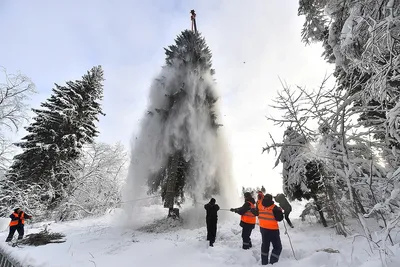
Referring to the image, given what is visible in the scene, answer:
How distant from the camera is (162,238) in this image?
8.91m

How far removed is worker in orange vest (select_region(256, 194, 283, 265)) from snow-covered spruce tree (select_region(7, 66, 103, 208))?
15.1 metres

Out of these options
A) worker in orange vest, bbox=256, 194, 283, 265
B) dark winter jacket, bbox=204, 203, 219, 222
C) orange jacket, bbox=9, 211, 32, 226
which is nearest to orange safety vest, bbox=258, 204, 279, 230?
worker in orange vest, bbox=256, 194, 283, 265

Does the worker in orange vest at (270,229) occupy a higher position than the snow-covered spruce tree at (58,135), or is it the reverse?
the snow-covered spruce tree at (58,135)

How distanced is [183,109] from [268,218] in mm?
8804

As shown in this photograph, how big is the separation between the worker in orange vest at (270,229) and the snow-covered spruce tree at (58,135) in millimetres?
15112

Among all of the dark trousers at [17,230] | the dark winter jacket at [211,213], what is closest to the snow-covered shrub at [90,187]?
the dark trousers at [17,230]

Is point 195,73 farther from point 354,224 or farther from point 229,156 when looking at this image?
point 354,224

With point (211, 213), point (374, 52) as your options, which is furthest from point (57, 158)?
point (374, 52)

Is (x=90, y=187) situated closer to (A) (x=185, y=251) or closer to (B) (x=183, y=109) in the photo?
(B) (x=183, y=109)

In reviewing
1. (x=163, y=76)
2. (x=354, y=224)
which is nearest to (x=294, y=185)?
(x=354, y=224)

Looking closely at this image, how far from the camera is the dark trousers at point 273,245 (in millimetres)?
5434

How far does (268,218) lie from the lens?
574 cm

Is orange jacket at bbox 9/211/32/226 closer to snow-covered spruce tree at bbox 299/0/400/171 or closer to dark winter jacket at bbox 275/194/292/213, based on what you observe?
dark winter jacket at bbox 275/194/292/213

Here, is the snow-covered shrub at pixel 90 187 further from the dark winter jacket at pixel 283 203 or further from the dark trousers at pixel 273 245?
the dark trousers at pixel 273 245
